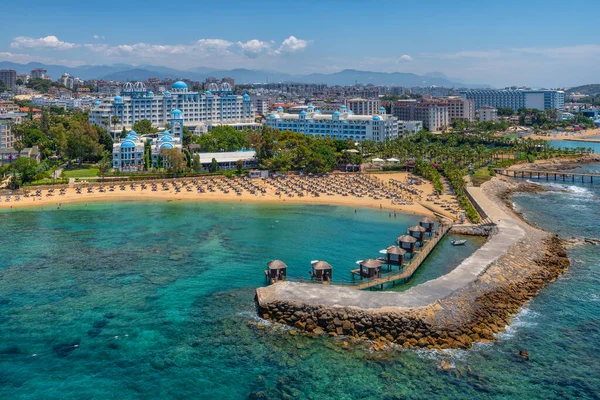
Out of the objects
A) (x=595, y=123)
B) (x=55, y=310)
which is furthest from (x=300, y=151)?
(x=595, y=123)

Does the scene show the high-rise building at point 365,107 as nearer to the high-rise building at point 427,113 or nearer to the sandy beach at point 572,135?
the high-rise building at point 427,113

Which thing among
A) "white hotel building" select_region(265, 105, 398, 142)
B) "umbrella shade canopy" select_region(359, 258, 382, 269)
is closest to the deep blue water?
"white hotel building" select_region(265, 105, 398, 142)

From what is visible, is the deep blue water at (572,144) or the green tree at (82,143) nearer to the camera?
the green tree at (82,143)

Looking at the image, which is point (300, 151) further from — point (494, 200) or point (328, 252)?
point (328, 252)

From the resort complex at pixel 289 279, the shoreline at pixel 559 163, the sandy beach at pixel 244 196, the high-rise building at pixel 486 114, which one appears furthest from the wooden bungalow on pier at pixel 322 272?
the high-rise building at pixel 486 114

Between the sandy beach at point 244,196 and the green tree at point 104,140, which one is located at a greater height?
the green tree at point 104,140

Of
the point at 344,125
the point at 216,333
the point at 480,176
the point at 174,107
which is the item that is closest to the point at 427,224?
the point at 216,333

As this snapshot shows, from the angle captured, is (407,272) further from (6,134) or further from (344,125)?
(6,134)
